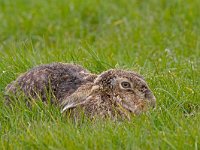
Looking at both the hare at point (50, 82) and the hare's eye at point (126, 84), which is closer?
the hare's eye at point (126, 84)

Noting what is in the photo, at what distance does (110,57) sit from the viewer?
8000 mm

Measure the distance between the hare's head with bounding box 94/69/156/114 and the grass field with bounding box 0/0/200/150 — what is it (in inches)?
5.6

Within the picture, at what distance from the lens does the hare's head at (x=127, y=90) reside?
624 centimetres

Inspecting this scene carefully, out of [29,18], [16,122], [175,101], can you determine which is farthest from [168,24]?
[16,122]

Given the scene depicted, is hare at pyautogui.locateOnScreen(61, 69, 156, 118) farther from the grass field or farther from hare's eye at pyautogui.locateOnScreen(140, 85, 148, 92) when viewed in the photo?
the grass field

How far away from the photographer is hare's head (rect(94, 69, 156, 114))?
6238mm

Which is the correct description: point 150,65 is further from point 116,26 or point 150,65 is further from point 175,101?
point 116,26

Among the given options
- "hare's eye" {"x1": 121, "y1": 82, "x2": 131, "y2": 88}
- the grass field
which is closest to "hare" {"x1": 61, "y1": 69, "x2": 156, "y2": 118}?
"hare's eye" {"x1": 121, "y1": 82, "x2": 131, "y2": 88}

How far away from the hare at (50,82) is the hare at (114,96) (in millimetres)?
179

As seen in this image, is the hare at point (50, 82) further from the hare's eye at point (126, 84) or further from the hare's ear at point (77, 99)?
the hare's eye at point (126, 84)

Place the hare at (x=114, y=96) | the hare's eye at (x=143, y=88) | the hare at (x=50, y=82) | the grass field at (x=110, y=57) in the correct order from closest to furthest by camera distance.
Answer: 1. the grass field at (x=110, y=57)
2. the hare at (x=114, y=96)
3. the hare's eye at (x=143, y=88)
4. the hare at (x=50, y=82)

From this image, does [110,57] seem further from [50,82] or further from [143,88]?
[143,88]

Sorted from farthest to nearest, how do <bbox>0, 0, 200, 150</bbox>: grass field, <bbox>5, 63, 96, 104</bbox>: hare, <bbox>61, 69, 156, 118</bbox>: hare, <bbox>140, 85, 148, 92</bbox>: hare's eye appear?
<bbox>5, 63, 96, 104</bbox>: hare → <bbox>140, 85, 148, 92</bbox>: hare's eye → <bbox>61, 69, 156, 118</bbox>: hare → <bbox>0, 0, 200, 150</bbox>: grass field

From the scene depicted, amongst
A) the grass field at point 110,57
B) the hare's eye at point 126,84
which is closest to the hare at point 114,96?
the hare's eye at point 126,84
